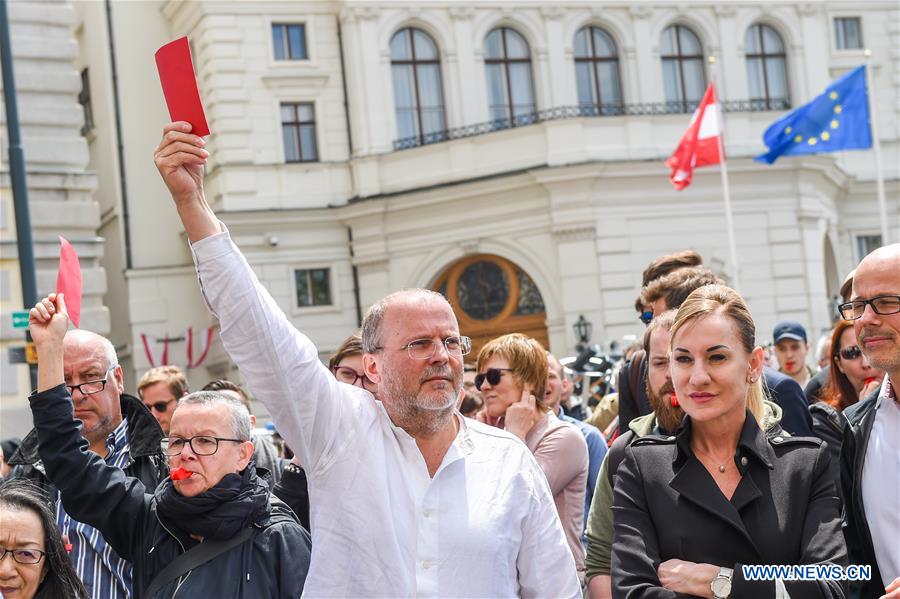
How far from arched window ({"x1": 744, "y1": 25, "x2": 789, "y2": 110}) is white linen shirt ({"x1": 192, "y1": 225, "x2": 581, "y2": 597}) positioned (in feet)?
92.8

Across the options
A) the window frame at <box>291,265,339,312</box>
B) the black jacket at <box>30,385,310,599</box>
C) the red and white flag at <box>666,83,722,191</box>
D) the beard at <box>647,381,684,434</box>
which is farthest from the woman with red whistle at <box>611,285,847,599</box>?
the window frame at <box>291,265,339,312</box>

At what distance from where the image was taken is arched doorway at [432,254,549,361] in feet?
95.7

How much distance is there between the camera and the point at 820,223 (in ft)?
99.9

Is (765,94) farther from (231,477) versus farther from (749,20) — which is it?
(231,477)

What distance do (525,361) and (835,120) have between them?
55.7ft

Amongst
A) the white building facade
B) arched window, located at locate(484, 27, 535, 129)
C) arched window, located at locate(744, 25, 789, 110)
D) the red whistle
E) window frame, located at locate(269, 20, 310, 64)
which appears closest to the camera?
the red whistle

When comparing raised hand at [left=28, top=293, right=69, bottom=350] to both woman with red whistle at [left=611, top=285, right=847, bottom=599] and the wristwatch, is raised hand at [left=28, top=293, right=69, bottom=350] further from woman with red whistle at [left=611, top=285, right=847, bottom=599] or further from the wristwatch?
the wristwatch

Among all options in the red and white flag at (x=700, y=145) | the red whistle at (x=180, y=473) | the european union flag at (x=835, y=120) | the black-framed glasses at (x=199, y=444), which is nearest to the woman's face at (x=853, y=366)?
the black-framed glasses at (x=199, y=444)

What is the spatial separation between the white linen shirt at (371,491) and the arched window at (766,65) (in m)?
28.3

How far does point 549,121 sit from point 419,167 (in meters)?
3.09

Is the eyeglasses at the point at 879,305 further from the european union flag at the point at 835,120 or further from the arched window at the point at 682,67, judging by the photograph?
the arched window at the point at 682,67

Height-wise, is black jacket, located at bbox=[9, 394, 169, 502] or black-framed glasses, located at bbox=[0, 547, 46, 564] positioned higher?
black jacket, located at bbox=[9, 394, 169, 502]

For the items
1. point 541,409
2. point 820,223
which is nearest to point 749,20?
A: point 820,223

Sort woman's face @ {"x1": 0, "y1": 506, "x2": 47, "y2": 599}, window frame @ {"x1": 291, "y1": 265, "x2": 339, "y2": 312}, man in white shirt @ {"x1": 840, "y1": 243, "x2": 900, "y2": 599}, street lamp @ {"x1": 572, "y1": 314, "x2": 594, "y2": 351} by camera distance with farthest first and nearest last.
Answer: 1. window frame @ {"x1": 291, "y1": 265, "x2": 339, "y2": 312}
2. street lamp @ {"x1": 572, "y1": 314, "x2": 594, "y2": 351}
3. woman's face @ {"x1": 0, "y1": 506, "x2": 47, "y2": 599}
4. man in white shirt @ {"x1": 840, "y1": 243, "x2": 900, "y2": 599}
